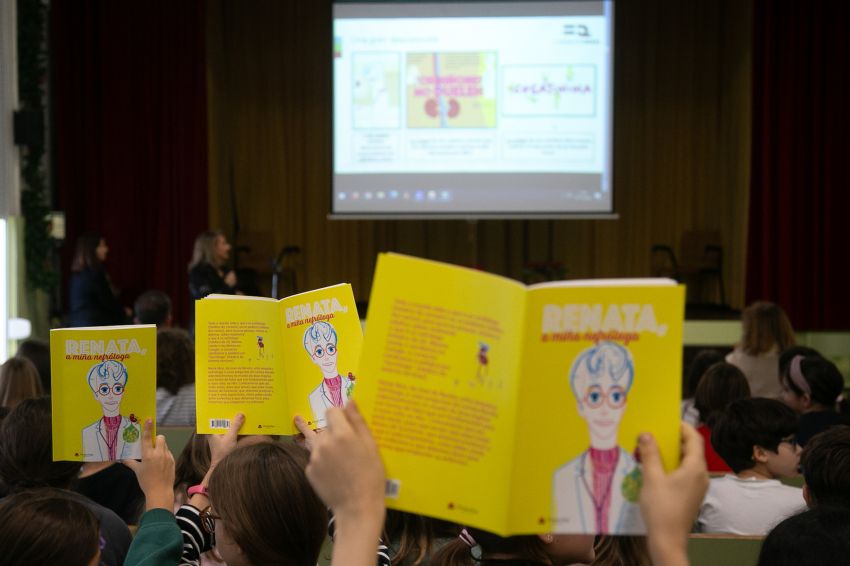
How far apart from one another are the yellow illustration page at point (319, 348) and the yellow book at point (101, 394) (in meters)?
0.28

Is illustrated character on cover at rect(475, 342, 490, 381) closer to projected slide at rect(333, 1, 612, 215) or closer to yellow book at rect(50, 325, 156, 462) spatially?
yellow book at rect(50, 325, 156, 462)

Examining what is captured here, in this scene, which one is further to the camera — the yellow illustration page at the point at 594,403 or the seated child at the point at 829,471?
the seated child at the point at 829,471

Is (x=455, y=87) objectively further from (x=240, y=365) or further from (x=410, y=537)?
(x=410, y=537)

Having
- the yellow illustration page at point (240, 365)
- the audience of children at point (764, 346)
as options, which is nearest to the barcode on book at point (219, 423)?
the yellow illustration page at point (240, 365)

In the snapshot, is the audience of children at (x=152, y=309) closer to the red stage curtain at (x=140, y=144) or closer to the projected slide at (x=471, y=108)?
the projected slide at (x=471, y=108)

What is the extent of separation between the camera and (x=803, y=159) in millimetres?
8477

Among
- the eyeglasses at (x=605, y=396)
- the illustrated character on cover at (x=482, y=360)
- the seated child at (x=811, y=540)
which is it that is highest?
the illustrated character on cover at (x=482, y=360)

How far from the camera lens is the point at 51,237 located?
7078mm

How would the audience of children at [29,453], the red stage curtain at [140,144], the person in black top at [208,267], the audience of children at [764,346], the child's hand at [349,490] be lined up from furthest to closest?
the red stage curtain at [140,144], the person in black top at [208,267], the audience of children at [764,346], the audience of children at [29,453], the child's hand at [349,490]

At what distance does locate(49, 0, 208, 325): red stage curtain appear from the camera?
8.59m

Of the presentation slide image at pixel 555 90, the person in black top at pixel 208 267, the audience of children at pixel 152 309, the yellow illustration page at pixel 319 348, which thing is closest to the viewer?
the yellow illustration page at pixel 319 348

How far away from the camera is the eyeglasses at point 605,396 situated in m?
1.13

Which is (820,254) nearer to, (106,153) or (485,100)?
(485,100)

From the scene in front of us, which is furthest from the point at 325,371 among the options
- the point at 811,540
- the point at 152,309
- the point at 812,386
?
the point at 152,309
